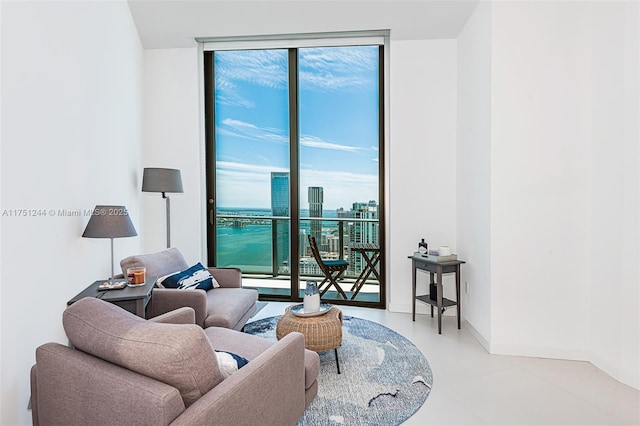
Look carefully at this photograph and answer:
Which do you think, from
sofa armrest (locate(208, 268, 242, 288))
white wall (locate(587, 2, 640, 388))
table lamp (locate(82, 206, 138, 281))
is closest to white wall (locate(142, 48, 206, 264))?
sofa armrest (locate(208, 268, 242, 288))

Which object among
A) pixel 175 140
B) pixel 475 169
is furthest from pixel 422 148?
pixel 175 140

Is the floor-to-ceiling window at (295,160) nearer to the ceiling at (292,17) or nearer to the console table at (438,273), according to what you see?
the ceiling at (292,17)

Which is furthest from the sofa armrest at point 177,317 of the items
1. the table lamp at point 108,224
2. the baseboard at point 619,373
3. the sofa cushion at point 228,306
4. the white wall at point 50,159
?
the baseboard at point 619,373

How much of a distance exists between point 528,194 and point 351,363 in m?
1.96

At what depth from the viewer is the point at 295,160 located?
15.0 feet

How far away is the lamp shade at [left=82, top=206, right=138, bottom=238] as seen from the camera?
9.00 feet

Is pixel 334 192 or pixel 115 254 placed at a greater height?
pixel 334 192

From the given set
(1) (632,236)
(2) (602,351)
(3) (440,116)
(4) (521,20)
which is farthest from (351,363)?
(4) (521,20)

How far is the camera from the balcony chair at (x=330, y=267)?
4520 millimetres

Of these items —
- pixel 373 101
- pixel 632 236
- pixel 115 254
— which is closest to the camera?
pixel 632 236

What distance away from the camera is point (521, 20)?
3.08 m

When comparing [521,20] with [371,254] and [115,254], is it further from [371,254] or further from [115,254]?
[115,254]

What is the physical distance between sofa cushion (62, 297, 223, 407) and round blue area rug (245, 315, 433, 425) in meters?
1.12

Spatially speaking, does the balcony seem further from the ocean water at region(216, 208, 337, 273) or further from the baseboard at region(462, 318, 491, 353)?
the baseboard at region(462, 318, 491, 353)
